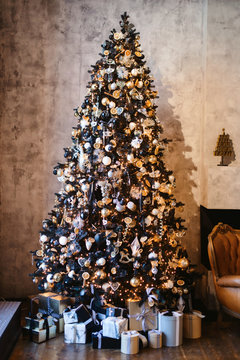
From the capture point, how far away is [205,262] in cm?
449

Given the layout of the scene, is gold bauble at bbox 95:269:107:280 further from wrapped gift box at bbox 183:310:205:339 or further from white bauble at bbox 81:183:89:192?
wrapped gift box at bbox 183:310:205:339

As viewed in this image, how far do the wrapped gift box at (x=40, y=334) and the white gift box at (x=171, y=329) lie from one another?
1.03 m

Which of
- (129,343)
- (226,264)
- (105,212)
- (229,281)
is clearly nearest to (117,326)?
(129,343)

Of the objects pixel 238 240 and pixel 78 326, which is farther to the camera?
pixel 238 240

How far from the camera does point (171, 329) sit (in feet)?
11.3

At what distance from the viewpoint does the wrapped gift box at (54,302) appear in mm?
3707

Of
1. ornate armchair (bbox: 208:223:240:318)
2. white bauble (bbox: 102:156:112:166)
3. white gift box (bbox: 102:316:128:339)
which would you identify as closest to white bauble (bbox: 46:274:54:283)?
white gift box (bbox: 102:316:128:339)

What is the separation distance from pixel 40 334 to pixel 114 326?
688mm

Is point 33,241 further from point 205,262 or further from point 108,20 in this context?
point 108,20

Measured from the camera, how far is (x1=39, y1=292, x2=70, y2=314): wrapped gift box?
3.71 metres

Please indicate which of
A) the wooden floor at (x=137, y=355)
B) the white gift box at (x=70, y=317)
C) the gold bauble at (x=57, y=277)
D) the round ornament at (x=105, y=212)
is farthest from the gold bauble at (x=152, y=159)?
the wooden floor at (x=137, y=355)

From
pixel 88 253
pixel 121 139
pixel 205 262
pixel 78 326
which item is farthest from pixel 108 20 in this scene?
pixel 78 326

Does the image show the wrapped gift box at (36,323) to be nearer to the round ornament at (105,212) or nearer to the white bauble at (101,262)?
the white bauble at (101,262)

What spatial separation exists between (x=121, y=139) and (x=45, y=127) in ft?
4.59
